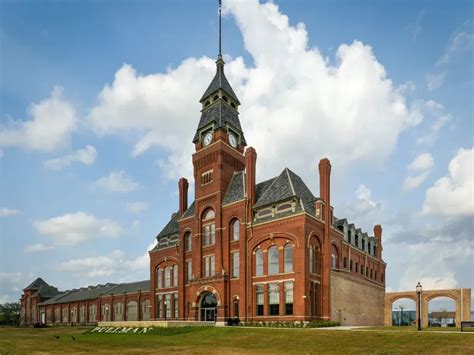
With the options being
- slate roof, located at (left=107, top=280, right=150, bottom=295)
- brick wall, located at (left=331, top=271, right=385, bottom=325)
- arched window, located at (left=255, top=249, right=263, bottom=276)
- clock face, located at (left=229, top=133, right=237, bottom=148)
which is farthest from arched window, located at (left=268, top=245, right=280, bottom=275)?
slate roof, located at (left=107, top=280, right=150, bottom=295)

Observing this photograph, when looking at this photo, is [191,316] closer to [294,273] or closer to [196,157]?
[294,273]

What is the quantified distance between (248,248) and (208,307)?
923 centimetres

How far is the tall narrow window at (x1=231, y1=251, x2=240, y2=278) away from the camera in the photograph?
1800 inches

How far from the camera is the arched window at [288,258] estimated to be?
136ft

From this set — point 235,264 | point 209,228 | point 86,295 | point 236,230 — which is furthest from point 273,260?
point 86,295

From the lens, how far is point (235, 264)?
46.2 meters

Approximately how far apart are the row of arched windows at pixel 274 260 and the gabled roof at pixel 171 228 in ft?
58.3

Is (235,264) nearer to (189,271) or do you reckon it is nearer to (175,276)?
(189,271)

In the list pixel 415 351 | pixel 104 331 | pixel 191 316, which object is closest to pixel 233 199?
pixel 191 316

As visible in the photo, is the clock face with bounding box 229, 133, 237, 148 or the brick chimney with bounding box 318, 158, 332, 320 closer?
the brick chimney with bounding box 318, 158, 332, 320

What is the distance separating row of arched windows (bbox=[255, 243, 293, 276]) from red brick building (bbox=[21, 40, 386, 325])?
10cm

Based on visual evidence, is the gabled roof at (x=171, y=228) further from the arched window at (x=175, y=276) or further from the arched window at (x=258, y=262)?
the arched window at (x=258, y=262)

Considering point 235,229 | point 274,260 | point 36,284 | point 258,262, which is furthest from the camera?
point 36,284

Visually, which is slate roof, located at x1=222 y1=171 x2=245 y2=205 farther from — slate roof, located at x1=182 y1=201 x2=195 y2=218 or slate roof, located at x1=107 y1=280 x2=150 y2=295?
slate roof, located at x1=107 y1=280 x2=150 y2=295
